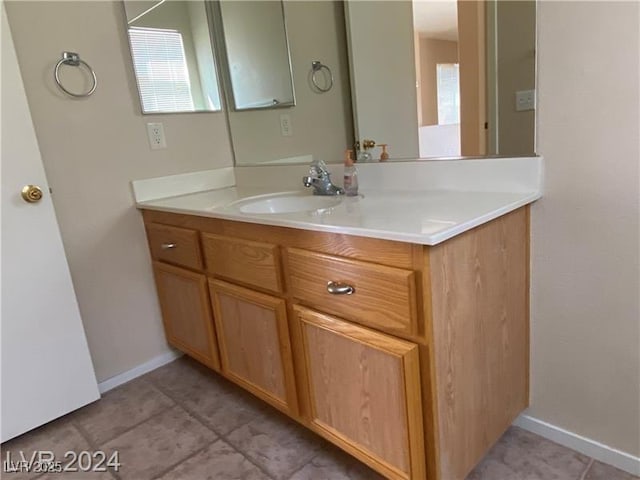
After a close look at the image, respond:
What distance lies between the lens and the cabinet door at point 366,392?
1090mm

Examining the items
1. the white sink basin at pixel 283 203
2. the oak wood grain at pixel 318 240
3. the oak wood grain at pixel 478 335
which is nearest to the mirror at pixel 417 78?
the white sink basin at pixel 283 203

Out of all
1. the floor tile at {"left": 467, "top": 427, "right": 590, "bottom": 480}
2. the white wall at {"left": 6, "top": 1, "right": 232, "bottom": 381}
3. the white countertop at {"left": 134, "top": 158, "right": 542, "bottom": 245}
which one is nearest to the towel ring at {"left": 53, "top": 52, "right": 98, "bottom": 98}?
the white wall at {"left": 6, "top": 1, "right": 232, "bottom": 381}

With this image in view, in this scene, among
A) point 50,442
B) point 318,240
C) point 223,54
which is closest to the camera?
point 318,240

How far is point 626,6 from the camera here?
105 centimetres

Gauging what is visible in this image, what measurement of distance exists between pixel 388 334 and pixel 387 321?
0.04m

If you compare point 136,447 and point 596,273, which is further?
point 136,447

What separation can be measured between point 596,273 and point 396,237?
2.11ft

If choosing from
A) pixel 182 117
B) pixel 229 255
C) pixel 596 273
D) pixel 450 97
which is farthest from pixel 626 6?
pixel 182 117

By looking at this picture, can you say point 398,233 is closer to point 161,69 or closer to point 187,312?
point 187,312

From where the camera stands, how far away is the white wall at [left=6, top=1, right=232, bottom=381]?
1728 millimetres

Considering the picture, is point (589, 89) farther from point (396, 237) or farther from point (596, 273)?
point (396, 237)

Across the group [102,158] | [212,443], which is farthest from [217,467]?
[102,158]

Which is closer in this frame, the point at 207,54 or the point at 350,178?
the point at 350,178

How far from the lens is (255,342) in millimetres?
1564
